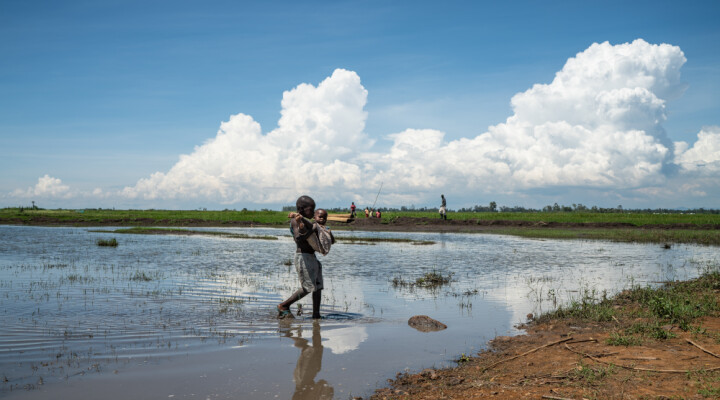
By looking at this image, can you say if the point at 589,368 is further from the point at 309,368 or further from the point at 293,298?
the point at 293,298

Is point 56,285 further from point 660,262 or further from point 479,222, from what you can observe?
point 479,222

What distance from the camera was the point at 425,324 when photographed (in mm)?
8891

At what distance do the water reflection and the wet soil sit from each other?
69 cm

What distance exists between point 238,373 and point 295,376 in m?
0.74

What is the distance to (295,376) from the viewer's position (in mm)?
6188

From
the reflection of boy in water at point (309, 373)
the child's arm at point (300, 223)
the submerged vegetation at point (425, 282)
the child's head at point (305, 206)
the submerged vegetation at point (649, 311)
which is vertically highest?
the child's head at point (305, 206)

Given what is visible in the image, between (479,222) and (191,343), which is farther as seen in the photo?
(479,222)

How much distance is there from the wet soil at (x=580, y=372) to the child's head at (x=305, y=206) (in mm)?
3584

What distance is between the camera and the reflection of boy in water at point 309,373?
5.59 m

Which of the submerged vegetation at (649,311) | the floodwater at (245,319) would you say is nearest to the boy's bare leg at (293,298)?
the floodwater at (245,319)

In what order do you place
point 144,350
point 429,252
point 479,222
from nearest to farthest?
1. point 144,350
2. point 429,252
3. point 479,222

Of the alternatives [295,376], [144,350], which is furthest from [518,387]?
[144,350]

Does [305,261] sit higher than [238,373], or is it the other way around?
[305,261]

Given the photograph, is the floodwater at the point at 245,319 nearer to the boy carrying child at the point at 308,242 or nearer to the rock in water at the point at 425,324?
the rock in water at the point at 425,324
